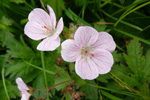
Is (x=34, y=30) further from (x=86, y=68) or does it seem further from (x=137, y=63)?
(x=137, y=63)

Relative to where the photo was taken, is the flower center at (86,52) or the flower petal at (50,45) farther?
the flower center at (86,52)

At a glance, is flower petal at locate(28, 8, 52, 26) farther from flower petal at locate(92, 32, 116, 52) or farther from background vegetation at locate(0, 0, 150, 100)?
flower petal at locate(92, 32, 116, 52)

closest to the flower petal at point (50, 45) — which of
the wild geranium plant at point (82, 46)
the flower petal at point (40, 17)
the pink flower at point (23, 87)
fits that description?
the wild geranium plant at point (82, 46)

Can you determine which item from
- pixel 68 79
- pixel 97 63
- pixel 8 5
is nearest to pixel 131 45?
pixel 97 63

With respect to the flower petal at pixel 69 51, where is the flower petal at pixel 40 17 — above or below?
above

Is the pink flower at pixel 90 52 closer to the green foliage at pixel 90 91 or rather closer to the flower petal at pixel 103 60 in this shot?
the flower petal at pixel 103 60

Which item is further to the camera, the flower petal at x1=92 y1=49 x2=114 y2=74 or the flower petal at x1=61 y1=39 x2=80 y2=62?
Answer: the flower petal at x1=92 y1=49 x2=114 y2=74

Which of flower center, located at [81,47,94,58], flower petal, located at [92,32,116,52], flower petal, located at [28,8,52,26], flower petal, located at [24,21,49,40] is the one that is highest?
flower petal, located at [28,8,52,26]

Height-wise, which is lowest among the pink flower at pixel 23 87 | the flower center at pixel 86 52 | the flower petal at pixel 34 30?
the pink flower at pixel 23 87

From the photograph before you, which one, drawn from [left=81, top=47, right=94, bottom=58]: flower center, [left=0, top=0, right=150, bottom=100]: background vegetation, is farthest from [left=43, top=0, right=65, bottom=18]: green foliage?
[left=81, top=47, right=94, bottom=58]: flower center
